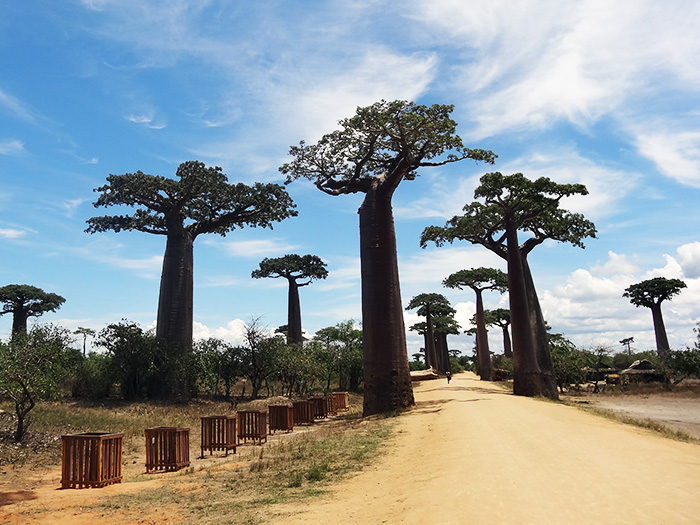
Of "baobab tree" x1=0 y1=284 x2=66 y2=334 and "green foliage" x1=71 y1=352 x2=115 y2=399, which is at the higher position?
"baobab tree" x1=0 y1=284 x2=66 y2=334

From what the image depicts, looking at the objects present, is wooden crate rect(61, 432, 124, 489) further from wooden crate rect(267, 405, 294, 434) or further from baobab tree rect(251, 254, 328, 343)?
baobab tree rect(251, 254, 328, 343)

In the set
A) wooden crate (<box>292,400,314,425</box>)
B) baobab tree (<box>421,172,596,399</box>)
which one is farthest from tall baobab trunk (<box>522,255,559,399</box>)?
wooden crate (<box>292,400,314,425</box>)

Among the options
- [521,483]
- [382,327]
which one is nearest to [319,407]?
[382,327]

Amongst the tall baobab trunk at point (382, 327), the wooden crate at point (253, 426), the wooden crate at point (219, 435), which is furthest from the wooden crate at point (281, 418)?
the wooden crate at point (219, 435)

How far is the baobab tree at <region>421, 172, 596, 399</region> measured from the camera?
2597 centimetres

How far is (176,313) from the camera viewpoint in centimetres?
2747

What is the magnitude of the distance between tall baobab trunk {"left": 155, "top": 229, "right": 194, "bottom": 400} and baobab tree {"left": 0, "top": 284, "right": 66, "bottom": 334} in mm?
25441

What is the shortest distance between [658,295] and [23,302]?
58705 millimetres

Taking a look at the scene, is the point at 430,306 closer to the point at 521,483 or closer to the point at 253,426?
the point at 253,426

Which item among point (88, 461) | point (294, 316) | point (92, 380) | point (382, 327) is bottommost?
point (88, 461)

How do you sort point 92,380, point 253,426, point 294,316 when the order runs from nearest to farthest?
point 253,426 < point 92,380 < point 294,316

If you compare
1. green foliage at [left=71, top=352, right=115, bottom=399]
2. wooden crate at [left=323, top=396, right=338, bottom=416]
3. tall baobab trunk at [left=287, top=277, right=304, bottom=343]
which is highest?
tall baobab trunk at [left=287, top=277, right=304, bottom=343]

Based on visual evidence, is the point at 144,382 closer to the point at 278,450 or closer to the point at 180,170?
the point at 180,170

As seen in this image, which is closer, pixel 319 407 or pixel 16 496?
pixel 16 496
